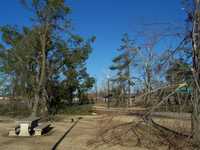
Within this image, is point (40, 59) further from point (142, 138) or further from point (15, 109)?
point (142, 138)

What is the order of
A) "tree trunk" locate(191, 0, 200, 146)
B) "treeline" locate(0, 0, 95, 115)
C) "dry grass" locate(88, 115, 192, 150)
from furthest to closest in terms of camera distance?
"treeline" locate(0, 0, 95, 115) → "dry grass" locate(88, 115, 192, 150) → "tree trunk" locate(191, 0, 200, 146)

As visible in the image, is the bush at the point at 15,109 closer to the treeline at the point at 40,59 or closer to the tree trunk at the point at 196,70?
the treeline at the point at 40,59

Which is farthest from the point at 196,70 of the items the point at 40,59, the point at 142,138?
the point at 40,59

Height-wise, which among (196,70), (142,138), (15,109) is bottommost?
(142,138)

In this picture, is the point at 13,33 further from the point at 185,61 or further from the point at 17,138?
the point at 185,61

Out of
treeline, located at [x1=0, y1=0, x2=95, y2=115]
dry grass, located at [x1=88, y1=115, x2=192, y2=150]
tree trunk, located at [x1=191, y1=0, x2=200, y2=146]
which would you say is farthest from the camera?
treeline, located at [x1=0, y1=0, x2=95, y2=115]

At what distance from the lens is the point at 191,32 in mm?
7492

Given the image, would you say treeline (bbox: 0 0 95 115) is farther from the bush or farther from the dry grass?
the dry grass

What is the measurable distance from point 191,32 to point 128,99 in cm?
246

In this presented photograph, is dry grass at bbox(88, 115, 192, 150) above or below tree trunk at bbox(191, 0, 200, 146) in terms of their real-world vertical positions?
below

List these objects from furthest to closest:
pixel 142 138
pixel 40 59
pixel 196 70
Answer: pixel 40 59
pixel 142 138
pixel 196 70

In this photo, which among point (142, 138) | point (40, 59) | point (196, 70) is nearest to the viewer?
point (196, 70)

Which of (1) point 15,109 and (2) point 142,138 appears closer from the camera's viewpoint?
(2) point 142,138

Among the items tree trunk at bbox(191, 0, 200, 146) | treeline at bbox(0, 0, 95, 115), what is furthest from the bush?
tree trunk at bbox(191, 0, 200, 146)
